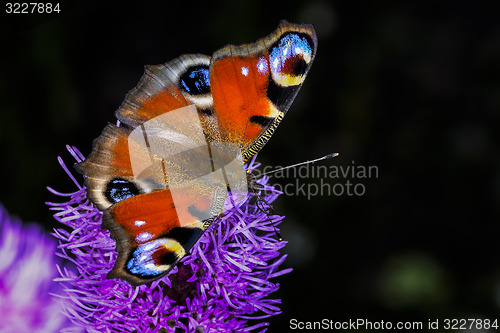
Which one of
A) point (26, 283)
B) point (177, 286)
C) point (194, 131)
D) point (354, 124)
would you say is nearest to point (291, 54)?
point (194, 131)

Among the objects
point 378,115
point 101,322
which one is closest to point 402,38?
point 378,115

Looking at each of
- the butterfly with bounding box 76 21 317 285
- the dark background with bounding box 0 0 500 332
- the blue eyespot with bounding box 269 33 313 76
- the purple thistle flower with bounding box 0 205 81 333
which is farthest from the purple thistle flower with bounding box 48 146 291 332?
the dark background with bounding box 0 0 500 332

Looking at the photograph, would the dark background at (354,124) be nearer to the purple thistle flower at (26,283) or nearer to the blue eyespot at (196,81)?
the purple thistle flower at (26,283)

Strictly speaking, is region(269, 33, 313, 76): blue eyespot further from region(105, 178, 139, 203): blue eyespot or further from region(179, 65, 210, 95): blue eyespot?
region(105, 178, 139, 203): blue eyespot

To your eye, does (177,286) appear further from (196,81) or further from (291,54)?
(291,54)

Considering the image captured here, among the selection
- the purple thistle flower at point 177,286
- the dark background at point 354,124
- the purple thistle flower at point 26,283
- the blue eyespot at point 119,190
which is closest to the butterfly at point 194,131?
the blue eyespot at point 119,190

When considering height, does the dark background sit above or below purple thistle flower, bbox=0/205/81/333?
above

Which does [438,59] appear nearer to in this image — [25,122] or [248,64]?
[248,64]
